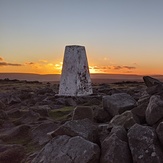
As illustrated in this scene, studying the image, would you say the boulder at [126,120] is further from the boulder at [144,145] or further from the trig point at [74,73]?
the trig point at [74,73]

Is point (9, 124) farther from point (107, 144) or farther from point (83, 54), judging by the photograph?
point (83, 54)

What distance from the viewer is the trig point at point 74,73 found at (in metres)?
19.0

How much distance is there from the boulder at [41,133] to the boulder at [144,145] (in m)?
3.22

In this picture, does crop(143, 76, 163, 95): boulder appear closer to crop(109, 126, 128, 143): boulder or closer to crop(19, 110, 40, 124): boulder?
crop(109, 126, 128, 143): boulder

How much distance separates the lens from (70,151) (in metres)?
6.58

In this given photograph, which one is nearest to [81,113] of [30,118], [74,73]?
[30,118]

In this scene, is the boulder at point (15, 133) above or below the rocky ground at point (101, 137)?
below

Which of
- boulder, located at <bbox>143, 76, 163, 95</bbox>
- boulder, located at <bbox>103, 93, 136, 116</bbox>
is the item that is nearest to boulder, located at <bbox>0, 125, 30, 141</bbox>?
boulder, located at <bbox>103, 93, 136, 116</bbox>

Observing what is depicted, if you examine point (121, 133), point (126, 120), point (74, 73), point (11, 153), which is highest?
point (74, 73)

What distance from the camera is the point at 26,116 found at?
12312 millimetres

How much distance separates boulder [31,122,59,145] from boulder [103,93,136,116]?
175cm

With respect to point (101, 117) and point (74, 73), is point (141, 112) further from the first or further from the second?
point (74, 73)

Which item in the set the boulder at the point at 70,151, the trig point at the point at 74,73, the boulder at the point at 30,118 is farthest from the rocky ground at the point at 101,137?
the trig point at the point at 74,73

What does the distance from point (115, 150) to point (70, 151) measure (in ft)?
2.96
